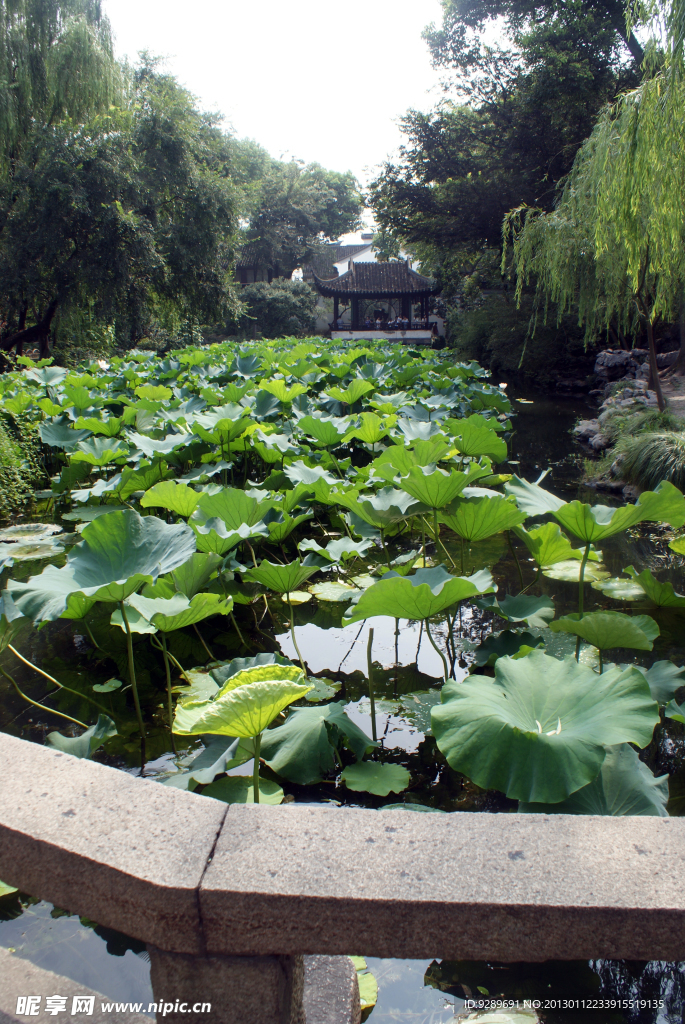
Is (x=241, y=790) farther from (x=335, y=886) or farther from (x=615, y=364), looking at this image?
(x=615, y=364)

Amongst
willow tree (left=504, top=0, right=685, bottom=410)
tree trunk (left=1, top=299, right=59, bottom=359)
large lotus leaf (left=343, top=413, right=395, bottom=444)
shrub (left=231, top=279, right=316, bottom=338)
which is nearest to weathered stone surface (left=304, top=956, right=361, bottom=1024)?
large lotus leaf (left=343, top=413, right=395, bottom=444)

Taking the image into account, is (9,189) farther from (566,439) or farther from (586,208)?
(566,439)

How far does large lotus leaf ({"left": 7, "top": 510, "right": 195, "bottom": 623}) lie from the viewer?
1.46 meters

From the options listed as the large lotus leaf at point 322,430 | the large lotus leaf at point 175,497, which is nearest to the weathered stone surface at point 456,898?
the large lotus leaf at point 175,497

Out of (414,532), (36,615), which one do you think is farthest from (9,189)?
(36,615)

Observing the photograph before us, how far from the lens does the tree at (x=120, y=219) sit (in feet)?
42.8

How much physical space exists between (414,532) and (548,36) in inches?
633

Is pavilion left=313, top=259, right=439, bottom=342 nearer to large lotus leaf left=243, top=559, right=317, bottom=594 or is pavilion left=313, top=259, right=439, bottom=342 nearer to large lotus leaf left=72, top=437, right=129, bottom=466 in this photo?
large lotus leaf left=72, top=437, right=129, bottom=466

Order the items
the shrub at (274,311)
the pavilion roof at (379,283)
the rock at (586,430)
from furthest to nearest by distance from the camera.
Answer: the pavilion roof at (379,283)
the shrub at (274,311)
the rock at (586,430)

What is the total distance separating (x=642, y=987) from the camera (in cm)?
108

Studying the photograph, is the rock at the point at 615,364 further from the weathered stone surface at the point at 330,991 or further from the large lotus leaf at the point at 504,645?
the weathered stone surface at the point at 330,991

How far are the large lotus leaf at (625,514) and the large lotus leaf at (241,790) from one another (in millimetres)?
949

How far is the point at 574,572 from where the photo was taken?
8.46ft

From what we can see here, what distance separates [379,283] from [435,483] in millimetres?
30266
